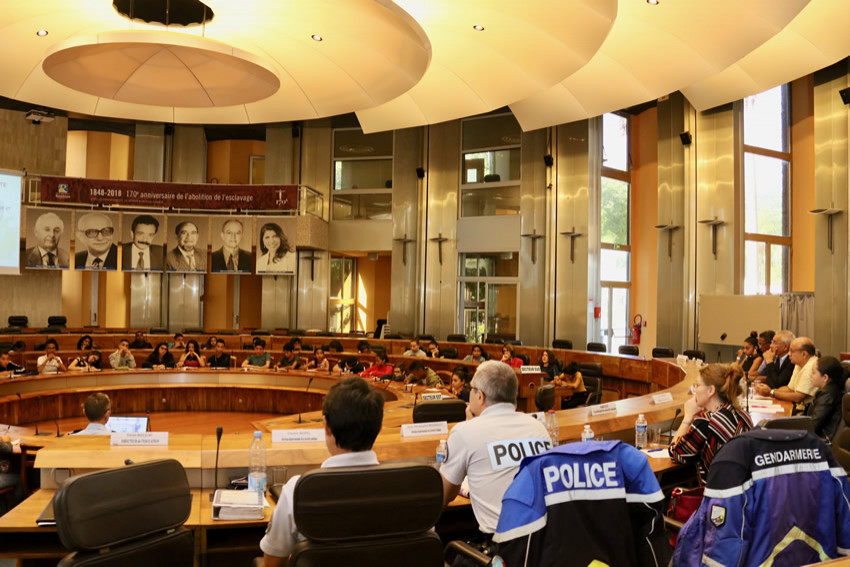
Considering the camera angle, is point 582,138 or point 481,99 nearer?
point 481,99

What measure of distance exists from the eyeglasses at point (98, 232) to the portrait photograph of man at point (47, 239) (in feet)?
1.14

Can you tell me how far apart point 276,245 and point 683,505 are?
13.2 metres

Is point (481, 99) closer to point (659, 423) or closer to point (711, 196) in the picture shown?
point (711, 196)

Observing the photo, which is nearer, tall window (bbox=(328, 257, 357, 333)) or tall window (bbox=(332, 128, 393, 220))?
tall window (bbox=(332, 128, 393, 220))

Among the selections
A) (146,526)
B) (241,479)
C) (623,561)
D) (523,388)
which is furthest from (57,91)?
(623,561)

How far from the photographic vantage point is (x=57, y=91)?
38.9ft

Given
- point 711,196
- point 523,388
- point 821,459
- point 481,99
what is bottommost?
point 523,388

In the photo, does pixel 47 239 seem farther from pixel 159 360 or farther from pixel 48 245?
pixel 159 360

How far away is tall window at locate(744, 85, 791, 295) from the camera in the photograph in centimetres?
1355

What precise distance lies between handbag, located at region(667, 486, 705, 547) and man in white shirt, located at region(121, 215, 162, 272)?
14.1 meters

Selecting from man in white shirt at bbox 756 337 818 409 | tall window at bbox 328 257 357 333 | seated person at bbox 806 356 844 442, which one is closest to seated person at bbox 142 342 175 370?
tall window at bbox 328 257 357 333

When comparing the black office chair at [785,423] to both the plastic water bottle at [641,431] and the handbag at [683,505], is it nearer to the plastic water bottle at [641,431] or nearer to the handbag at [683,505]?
the handbag at [683,505]

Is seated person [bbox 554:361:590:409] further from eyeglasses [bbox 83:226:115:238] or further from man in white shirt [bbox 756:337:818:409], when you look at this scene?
eyeglasses [bbox 83:226:115:238]

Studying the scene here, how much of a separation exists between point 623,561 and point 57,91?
42.0 feet
